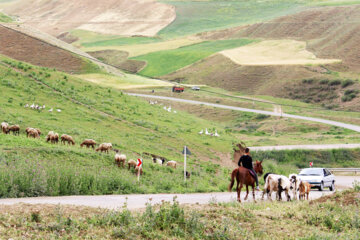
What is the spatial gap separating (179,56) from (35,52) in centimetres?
5857

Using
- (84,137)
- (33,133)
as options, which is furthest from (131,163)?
(84,137)

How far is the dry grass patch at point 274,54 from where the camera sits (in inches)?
4444

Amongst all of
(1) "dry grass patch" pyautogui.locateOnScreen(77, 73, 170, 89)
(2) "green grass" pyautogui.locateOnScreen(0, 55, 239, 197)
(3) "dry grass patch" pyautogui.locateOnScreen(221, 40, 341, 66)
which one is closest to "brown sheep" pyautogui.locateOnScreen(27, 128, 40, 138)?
(2) "green grass" pyautogui.locateOnScreen(0, 55, 239, 197)

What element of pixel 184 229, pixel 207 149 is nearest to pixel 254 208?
pixel 184 229

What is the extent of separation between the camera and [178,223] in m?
14.4

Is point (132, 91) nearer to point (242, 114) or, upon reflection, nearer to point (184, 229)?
point (242, 114)

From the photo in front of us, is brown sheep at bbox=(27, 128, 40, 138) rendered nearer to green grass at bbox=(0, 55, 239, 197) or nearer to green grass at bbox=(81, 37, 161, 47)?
green grass at bbox=(0, 55, 239, 197)

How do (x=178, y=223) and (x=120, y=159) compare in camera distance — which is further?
(x=120, y=159)

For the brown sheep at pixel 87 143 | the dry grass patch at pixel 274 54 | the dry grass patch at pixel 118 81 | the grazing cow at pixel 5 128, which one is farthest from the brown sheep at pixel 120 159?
the dry grass patch at pixel 274 54

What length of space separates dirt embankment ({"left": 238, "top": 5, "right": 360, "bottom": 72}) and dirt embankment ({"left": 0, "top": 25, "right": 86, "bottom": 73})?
48.5 meters

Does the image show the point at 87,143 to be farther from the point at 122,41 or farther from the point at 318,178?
the point at 122,41

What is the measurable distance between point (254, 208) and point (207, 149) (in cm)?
2690

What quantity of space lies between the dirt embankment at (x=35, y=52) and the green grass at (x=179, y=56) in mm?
40273

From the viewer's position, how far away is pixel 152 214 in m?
14.3
